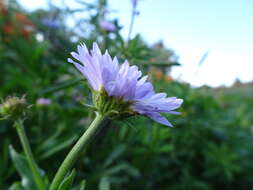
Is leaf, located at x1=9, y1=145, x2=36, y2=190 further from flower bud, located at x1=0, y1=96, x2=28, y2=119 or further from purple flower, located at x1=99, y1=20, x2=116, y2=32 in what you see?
purple flower, located at x1=99, y1=20, x2=116, y2=32

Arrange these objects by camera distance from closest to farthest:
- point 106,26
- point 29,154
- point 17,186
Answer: point 29,154 < point 17,186 < point 106,26

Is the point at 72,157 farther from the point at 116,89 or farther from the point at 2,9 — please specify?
the point at 2,9

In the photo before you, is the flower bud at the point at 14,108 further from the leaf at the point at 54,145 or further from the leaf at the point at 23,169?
the leaf at the point at 54,145

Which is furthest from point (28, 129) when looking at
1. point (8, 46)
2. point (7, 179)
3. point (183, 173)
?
point (8, 46)

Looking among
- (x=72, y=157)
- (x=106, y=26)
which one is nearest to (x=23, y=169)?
(x=72, y=157)

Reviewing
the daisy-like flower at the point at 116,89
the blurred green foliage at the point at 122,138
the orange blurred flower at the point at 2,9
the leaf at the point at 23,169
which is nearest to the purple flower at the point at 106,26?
the blurred green foliage at the point at 122,138

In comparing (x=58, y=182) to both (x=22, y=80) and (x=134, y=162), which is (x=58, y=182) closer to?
(x=134, y=162)

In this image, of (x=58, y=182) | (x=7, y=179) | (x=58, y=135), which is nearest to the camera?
(x=58, y=182)
